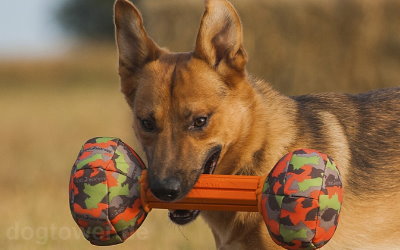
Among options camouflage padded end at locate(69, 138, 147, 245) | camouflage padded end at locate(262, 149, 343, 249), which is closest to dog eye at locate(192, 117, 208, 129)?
A: camouflage padded end at locate(69, 138, 147, 245)

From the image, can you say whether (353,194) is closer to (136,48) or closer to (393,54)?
(136,48)

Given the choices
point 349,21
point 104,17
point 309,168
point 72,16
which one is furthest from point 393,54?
point 72,16

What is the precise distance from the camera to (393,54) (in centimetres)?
1107

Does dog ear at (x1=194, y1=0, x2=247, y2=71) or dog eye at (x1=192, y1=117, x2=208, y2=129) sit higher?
dog ear at (x1=194, y1=0, x2=247, y2=71)

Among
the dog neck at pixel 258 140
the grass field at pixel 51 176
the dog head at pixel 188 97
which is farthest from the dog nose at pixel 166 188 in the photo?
the grass field at pixel 51 176

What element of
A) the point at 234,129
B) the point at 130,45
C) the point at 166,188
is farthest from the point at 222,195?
the point at 130,45

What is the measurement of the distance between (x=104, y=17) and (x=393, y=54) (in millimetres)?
49803

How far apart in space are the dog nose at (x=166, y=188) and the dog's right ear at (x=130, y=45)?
944 mm

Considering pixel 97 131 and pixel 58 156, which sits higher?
pixel 58 156

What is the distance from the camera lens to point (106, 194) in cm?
414

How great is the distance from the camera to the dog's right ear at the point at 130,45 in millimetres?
4867

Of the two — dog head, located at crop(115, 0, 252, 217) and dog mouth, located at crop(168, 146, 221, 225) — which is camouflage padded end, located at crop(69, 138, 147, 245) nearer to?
dog head, located at crop(115, 0, 252, 217)

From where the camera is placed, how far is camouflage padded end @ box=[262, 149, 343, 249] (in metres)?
3.93

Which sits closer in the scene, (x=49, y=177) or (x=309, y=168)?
(x=309, y=168)
